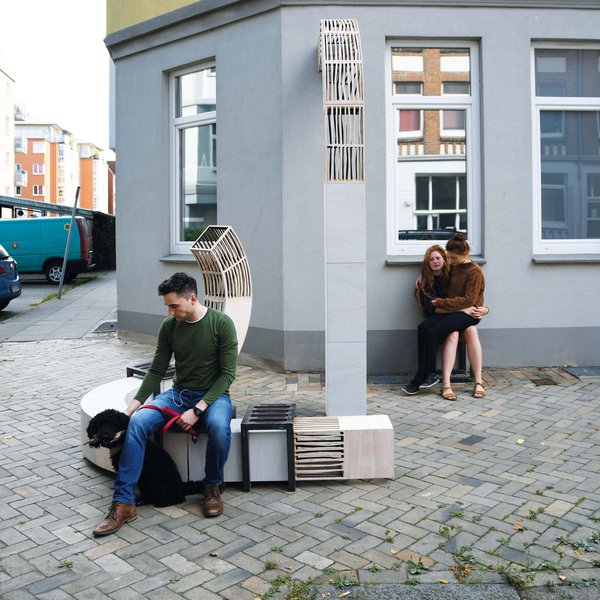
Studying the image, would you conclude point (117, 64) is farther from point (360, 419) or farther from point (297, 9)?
point (360, 419)

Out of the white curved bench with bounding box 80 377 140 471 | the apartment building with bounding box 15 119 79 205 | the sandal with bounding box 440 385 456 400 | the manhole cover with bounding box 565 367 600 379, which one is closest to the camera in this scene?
the white curved bench with bounding box 80 377 140 471

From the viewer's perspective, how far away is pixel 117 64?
426 inches

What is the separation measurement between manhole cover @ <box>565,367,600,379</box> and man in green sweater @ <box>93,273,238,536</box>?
192 inches

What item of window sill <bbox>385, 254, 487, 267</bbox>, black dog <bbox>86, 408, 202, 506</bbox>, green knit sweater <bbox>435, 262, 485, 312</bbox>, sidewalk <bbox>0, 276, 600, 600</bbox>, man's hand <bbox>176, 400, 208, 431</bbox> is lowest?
sidewalk <bbox>0, 276, 600, 600</bbox>

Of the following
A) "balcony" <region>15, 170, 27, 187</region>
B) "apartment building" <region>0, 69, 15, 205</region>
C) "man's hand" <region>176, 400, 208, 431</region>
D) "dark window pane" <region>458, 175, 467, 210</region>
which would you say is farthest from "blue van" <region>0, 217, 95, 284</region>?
"balcony" <region>15, 170, 27, 187</region>

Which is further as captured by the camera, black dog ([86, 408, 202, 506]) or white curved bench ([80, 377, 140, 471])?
white curved bench ([80, 377, 140, 471])

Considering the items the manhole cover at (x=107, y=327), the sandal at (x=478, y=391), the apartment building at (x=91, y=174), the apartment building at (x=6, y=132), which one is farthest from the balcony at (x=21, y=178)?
the sandal at (x=478, y=391)

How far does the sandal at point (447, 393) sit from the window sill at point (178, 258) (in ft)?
12.6

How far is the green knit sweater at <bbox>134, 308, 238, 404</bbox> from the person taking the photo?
195 inches

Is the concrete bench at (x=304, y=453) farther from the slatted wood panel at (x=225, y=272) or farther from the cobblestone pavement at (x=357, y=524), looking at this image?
the slatted wood panel at (x=225, y=272)

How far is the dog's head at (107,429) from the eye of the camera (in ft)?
14.9

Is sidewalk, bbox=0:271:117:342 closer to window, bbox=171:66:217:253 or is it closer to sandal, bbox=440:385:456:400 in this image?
window, bbox=171:66:217:253

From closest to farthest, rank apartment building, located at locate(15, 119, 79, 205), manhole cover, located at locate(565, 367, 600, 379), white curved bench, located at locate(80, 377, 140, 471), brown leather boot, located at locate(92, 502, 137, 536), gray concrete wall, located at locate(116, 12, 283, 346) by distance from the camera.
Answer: brown leather boot, located at locate(92, 502, 137, 536) → white curved bench, located at locate(80, 377, 140, 471) → manhole cover, located at locate(565, 367, 600, 379) → gray concrete wall, located at locate(116, 12, 283, 346) → apartment building, located at locate(15, 119, 79, 205)

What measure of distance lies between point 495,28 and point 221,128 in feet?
11.3
